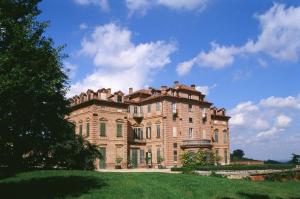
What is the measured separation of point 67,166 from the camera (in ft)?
105

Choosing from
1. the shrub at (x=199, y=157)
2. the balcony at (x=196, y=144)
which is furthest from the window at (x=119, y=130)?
the balcony at (x=196, y=144)

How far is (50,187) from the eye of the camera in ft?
63.4

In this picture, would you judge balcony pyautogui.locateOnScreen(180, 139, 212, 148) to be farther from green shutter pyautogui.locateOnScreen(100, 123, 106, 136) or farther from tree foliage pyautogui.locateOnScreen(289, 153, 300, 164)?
tree foliage pyautogui.locateOnScreen(289, 153, 300, 164)

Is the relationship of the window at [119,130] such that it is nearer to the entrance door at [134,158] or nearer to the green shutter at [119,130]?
the green shutter at [119,130]

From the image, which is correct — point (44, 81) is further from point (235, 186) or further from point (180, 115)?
point (180, 115)

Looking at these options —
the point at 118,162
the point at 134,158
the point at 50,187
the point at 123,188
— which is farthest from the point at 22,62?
the point at 134,158

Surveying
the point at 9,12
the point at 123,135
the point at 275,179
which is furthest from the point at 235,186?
the point at 123,135

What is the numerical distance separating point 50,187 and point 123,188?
3.70m

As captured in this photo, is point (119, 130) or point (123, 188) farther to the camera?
point (119, 130)

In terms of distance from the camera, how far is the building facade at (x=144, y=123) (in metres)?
49.4

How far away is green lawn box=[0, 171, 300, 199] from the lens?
18.1 metres

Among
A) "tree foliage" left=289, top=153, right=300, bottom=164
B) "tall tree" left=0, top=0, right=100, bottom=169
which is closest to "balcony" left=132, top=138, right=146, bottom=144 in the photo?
"tree foliage" left=289, top=153, right=300, bottom=164

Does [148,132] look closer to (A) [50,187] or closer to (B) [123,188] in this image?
(B) [123,188]

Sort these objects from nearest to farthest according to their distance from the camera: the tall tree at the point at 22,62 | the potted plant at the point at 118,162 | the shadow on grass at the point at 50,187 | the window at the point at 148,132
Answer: the tall tree at the point at 22,62
the shadow on grass at the point at 50,187
the potted plant at the point at 118,162
the window at the point at 148,132
